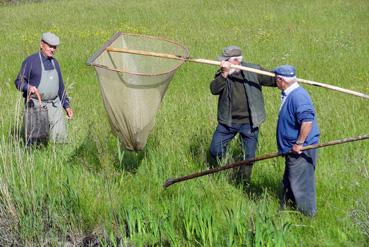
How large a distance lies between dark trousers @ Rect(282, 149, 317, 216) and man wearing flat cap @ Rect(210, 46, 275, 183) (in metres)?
0.84

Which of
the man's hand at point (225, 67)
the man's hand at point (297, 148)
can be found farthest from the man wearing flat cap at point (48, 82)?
the man's hand at point (297, 148)

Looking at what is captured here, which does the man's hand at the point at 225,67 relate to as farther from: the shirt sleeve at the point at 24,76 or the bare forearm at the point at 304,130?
the shirt sleeve at the point at 24,76

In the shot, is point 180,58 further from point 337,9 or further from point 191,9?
point 191,9

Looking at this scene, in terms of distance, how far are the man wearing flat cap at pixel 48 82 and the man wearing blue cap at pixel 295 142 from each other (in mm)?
2530

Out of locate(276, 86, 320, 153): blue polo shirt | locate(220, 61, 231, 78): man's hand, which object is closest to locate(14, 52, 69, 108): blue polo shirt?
locate(220, 61, 231, 78): man's hand

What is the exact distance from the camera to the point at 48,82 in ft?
20.3

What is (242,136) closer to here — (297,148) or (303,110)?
(297,148)

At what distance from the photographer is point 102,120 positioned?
7.39 meters

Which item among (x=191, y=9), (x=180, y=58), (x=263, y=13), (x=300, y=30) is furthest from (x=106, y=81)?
(x=191, y=9)

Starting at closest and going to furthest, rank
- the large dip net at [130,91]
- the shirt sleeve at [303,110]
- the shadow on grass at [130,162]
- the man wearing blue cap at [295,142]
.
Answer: the shirt sleeve at [303,110] → the man wearing blue cap at [295,142] → the large dip net at [130,91] → the shadow on grass at [130,162]

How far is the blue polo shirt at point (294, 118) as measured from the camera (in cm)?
449

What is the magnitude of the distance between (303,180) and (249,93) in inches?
46.1

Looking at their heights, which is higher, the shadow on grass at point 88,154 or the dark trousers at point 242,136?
the dark trousers at point 242,136

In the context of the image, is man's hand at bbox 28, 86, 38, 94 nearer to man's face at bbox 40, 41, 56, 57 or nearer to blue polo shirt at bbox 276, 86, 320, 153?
man's face at bbox 40, 41, 56, 57
